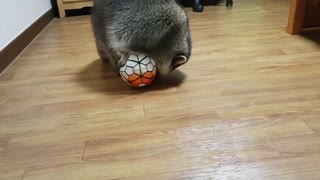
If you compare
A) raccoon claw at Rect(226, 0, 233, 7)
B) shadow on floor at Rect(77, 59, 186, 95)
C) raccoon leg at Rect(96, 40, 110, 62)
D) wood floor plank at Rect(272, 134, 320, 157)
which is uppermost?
raccoon leg at Rect(96, 40, 110, 62)

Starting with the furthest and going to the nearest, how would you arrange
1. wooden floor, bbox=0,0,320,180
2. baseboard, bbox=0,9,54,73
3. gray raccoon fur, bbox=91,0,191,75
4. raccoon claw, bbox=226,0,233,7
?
1. raccoon claw, bbox=226,0,233,7
2. baseboard, bbox=0,9,54,73
3. gray raccoon fur, bbox=91,0,191,75
4. wooden floor, bbox=0,0,320,180

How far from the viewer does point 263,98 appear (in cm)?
111

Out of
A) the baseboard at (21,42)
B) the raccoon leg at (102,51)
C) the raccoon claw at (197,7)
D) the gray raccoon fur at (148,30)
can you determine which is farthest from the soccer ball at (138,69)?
the raccoon claw at (197,7)

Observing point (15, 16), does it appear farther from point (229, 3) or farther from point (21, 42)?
point (229, 3)

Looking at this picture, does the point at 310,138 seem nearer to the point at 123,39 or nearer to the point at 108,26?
the point at 123,39

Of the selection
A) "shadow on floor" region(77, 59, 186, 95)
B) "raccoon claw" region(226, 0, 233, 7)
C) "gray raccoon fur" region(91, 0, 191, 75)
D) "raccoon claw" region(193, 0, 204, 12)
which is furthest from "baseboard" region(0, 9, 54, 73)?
"raccoon claw" region(226, 0, 233, 7)

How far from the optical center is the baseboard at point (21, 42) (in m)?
1.56

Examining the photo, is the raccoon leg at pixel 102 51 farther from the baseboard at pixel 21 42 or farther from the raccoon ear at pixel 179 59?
the baseboard at pixel 21 42

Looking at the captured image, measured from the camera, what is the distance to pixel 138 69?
116 centimetres

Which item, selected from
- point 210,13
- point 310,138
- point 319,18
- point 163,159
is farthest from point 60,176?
point 210,13

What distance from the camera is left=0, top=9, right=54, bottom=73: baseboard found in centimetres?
156

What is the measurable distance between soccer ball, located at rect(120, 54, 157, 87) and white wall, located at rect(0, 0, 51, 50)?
78 centimetres

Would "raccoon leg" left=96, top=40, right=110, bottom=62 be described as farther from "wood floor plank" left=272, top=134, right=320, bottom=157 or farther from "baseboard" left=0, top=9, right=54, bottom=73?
"wood floor plank" left=272, top=134, right=320, bottom=157

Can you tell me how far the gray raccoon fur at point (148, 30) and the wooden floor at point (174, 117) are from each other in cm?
14
